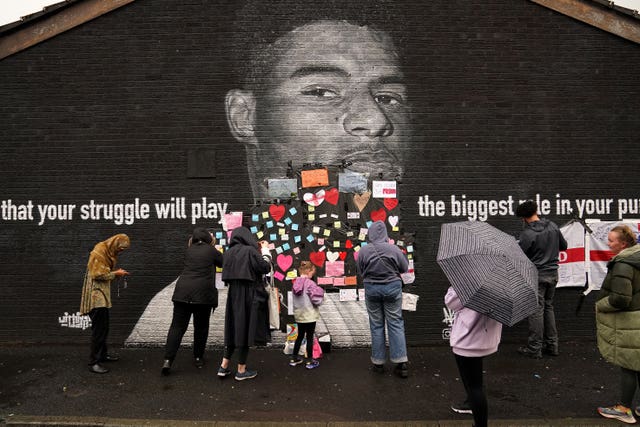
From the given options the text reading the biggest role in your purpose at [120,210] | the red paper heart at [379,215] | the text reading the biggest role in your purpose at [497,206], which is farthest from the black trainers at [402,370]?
the text reading the biggest role in your purpose at [120,210]

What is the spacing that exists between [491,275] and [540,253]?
11.2 ft

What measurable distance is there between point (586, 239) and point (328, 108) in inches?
162

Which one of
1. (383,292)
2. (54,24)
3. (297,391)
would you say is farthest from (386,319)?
(54,24)

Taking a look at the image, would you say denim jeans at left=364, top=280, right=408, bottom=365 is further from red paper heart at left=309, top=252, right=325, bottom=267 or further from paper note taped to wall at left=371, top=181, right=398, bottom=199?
paper note taped to wall at left=371, top=181, right=398, bottom=199

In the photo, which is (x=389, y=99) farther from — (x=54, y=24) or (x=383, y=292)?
(x=54, y=24)

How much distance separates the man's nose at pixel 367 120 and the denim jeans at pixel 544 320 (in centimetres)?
287

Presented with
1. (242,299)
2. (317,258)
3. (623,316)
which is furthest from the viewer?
(317,258)

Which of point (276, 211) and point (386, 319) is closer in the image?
point (386, 319)

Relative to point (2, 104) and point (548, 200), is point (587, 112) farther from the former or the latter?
point (2, 104)

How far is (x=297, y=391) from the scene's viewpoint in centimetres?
543

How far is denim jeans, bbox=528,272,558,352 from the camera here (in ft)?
21.2

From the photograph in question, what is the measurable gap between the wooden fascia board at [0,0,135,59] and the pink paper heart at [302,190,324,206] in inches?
147

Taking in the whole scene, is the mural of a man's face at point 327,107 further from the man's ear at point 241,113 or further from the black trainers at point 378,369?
the black trainers at point 378,369

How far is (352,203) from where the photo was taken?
714cm
